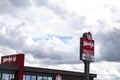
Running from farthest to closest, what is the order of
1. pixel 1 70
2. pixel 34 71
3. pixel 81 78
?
pixel 81 78 → pixel 34 71 → pixel 1 70

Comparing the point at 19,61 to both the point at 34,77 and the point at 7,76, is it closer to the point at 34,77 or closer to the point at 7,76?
the point at 7,76

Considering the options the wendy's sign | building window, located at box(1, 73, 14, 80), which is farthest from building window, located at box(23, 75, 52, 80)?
the wendy's sign

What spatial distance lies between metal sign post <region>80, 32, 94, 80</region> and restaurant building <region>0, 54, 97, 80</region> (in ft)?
52.9

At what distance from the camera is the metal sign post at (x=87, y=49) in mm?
44812

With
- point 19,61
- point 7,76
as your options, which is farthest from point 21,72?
point 7,76

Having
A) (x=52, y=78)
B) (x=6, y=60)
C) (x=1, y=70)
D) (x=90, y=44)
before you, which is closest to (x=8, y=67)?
(x=1, y=70)

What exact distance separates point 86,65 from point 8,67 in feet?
58.2

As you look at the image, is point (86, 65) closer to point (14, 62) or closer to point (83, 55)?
point (83, 55)

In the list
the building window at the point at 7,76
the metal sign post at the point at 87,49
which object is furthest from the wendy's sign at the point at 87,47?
the building window at the point at 7,76

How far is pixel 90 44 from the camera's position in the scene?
1825 inches

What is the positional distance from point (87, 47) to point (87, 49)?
0.23 meters

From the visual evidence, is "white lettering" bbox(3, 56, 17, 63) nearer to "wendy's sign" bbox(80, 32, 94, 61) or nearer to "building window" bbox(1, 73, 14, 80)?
"building window" bbox(1, 73, 14, 80)

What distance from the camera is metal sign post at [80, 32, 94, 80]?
44812 mm

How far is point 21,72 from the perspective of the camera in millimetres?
60188
